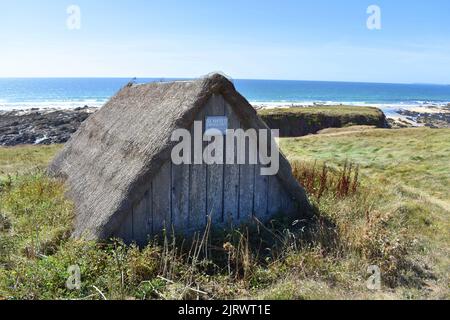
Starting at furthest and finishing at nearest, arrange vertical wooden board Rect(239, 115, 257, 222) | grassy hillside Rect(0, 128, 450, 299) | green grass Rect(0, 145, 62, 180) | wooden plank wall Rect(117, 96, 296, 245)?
green grass Rect(0, 145, 62, 180), vertical wooden board Rect(239, 115, 257, 222), wooden plank wall Rect(117, 96, 296, 245), grassy hillside Rect(0, 128, 450, 299)

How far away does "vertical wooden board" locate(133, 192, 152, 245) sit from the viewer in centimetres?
636

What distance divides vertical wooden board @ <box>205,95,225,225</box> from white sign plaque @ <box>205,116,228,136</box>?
0.09m

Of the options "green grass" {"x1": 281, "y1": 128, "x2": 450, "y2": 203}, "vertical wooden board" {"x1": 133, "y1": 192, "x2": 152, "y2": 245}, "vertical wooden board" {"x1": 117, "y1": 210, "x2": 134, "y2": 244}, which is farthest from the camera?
"green grass" {"x1": 281, "y1": 128, "x2": 450, "y2": 203}

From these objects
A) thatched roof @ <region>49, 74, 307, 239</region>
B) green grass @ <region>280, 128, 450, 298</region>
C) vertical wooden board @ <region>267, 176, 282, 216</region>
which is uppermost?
thatched roof @ <region>49, 74, 307, 239</region>

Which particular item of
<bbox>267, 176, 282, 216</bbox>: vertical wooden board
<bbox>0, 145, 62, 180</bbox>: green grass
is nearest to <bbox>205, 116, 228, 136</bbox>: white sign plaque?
<bbox>267, 176, 282, 216</bbox>: vertical wooden board

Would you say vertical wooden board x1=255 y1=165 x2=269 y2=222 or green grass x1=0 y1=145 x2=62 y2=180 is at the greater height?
vertical wooden board x1=255 y1=165 x2=269 y2=222

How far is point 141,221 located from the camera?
6.42 m

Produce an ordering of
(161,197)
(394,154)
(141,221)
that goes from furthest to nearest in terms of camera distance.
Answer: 1. (394,154)
2. (161,197)
3. (141,221)

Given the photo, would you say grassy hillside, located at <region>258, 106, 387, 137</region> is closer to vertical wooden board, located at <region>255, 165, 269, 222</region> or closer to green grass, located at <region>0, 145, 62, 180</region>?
green grass, located at <region>0, 145, 62, 180</region>

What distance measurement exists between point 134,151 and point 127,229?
129 centimetres

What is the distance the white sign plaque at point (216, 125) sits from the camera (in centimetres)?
674

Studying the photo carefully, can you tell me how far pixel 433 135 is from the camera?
66.9ft

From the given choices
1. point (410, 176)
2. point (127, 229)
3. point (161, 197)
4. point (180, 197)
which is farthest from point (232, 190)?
point (410, 176)

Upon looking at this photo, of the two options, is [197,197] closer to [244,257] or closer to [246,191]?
[246,191]
